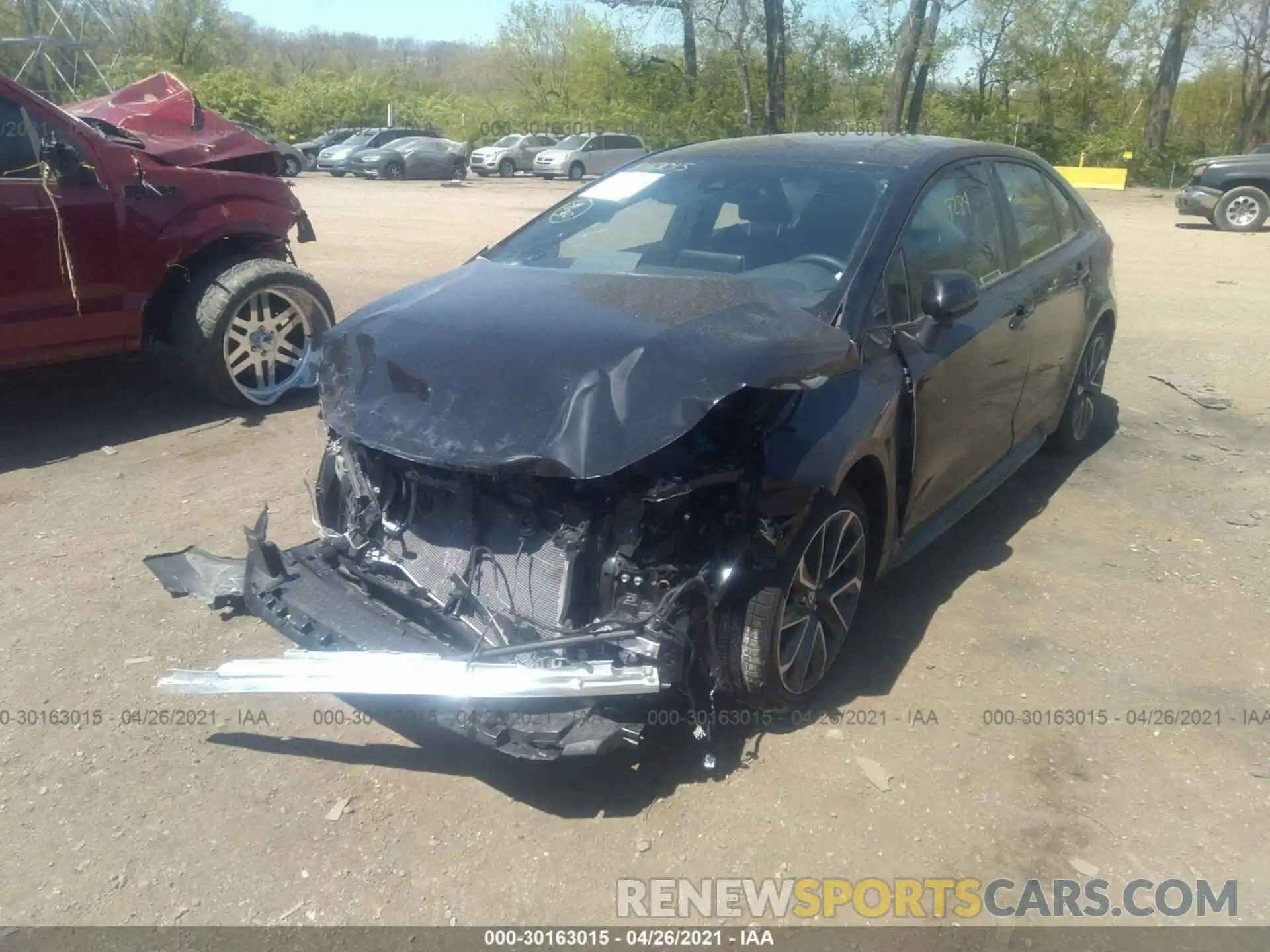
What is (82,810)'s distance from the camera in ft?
9.98

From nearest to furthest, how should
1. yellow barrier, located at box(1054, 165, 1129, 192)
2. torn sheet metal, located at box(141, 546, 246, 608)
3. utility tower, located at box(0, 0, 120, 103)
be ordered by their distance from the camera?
torn sheet metal, located at box(141, 546, 246, 608) → utility tower, located at box(0, 0, 120, 103) → yellow barrier, located at box(1054, 165, 1129, 192)

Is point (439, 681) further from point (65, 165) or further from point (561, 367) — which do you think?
point (65, 165)

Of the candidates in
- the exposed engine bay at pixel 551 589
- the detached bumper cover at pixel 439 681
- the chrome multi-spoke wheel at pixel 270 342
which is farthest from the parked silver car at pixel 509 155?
the detached bumper cover at pixel 439 681

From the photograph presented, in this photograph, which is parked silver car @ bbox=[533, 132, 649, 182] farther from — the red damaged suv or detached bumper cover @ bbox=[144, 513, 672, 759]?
detached bumper cover @ bbox=[144, 513, 672, 759]

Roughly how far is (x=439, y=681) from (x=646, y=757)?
2.63 feet

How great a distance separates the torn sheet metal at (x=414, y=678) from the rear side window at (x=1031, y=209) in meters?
3.03

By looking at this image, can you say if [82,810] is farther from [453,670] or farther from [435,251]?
[435,251]

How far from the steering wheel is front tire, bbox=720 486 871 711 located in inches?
31.6

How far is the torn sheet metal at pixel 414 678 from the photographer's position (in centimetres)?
277

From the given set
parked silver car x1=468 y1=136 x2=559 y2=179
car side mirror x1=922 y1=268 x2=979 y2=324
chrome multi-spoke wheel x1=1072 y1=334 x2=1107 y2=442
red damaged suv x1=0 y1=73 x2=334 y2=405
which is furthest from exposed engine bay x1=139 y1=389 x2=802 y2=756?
parked silver car x1=468 y1=136 x2=559 y2=179

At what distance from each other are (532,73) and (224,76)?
707 inches

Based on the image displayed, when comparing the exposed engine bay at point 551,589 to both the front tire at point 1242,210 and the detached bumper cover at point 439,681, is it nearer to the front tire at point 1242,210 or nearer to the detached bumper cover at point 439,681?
the detached bumper cover at point 439,681

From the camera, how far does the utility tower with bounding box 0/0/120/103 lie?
930 cm

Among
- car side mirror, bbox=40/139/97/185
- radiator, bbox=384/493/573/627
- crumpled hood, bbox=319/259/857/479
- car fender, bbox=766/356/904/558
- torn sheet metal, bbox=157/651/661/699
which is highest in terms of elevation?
car side mirror, bbox=40/139/97/185
